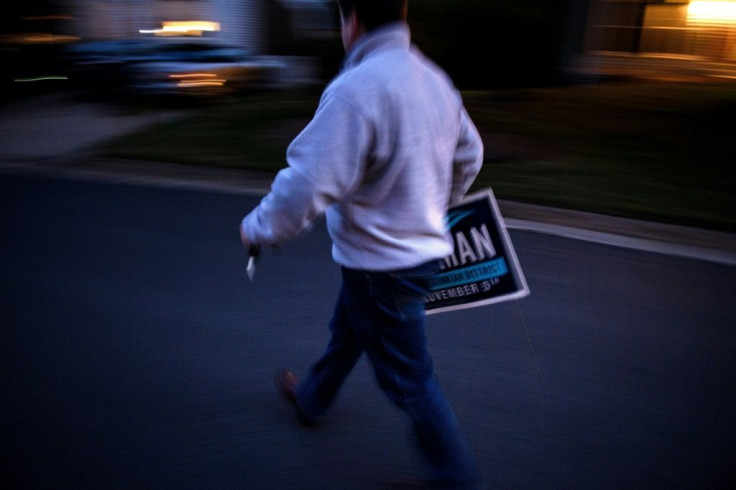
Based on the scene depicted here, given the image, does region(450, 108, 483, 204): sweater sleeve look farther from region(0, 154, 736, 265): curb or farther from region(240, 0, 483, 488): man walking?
region(0, 154, 736, 265): curb

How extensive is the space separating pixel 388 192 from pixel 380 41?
0.43 metres

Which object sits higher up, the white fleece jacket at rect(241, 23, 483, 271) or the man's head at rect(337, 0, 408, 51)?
the man's head at rect(337, 0, 408, 51)

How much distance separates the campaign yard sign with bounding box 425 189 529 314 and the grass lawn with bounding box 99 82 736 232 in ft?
13.0

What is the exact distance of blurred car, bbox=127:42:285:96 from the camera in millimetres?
11672

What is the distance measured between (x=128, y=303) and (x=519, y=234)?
2.99m

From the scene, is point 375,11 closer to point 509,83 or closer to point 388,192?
point 388,192

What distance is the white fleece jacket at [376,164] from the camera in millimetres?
1791

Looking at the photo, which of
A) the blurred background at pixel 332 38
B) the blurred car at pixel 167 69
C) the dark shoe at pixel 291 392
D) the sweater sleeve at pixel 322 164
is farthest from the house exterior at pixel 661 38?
the sweater sleeve at pixel 322 164

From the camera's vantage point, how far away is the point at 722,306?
4078 mm

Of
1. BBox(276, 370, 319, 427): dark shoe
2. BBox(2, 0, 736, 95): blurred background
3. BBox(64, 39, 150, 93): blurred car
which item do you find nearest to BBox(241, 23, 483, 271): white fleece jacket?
BBox(276, 370, 319, 427): dark shoe

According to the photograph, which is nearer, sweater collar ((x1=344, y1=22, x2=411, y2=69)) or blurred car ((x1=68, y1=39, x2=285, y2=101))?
sweater collar ((x1=344, y1=22, x2=411, y2=69))

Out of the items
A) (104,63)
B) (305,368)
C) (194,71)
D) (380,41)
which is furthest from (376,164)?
(104,63)

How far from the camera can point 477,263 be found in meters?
2.31

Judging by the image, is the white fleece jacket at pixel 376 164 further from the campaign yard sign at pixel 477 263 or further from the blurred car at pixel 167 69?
the blurred car at pixel 167 69
